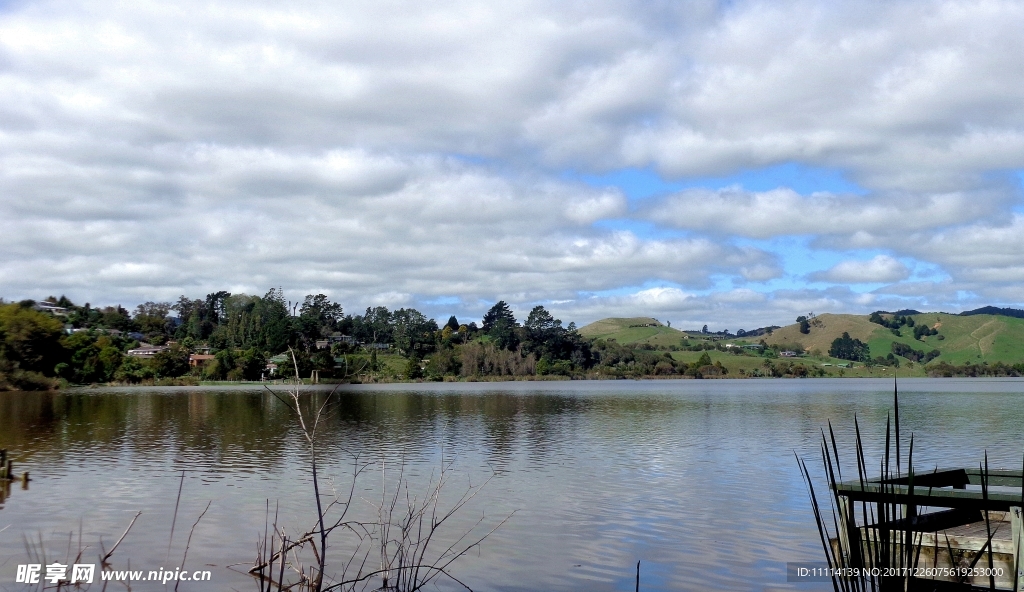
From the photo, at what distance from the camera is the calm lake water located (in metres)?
14.0

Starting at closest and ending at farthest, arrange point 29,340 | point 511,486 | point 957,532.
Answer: point 957,532 → point 511,486 → point 29,340

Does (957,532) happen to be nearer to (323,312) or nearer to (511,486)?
(511,486)

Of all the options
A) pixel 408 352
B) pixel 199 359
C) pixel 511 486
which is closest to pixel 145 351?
pixel 199 359

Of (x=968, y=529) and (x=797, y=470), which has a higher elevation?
(x=968, y=529)

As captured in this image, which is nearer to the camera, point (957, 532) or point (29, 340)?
point (957, 532)

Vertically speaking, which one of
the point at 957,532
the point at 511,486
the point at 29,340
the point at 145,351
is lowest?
the point at 511,486

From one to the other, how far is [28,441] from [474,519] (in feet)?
84.9

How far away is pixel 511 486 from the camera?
22.2 metres

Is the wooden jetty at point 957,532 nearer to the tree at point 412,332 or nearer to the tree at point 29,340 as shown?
the tree at point 29,340

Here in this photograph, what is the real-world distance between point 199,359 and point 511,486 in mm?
143954

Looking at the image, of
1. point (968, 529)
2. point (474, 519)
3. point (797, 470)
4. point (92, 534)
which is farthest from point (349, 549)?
point (797, 470)

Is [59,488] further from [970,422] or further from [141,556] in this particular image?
[970,422]

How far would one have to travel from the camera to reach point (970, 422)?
4478 cm

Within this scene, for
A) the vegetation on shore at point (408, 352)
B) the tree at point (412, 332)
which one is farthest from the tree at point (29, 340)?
the tree at point (412, 332)
